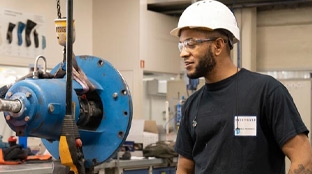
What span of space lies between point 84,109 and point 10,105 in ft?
1.10

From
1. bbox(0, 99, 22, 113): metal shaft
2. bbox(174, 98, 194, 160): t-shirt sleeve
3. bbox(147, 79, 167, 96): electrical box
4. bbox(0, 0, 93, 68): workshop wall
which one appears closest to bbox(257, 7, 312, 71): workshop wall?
bbox(147, 79, 167, 96): electrical box

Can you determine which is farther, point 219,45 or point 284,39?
point 284,39

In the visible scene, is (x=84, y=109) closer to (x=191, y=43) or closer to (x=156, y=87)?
Answer: (x=191, y=43)

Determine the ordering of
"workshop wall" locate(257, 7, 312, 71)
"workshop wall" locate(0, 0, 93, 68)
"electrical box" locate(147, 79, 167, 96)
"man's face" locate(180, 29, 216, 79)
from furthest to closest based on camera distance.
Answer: "electrical box" locate(147, 79, 167, 96) < "workshop wall" locate(257, 7, 312, 71) < "workshop wall" locate(0, 0, 93, 68) < "man's face" locate(180, 29, 216, 79)

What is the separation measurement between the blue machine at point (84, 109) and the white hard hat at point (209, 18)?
380 mm

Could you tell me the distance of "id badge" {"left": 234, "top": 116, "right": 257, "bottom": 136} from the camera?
78.2 inches

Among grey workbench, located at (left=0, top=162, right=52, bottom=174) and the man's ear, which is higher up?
the man's ear

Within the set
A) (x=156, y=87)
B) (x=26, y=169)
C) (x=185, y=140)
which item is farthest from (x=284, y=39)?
(x=185, y=140)

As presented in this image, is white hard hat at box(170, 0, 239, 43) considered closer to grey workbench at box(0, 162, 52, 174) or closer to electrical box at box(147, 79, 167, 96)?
grey workbench at box(0, 162, 52, 174)

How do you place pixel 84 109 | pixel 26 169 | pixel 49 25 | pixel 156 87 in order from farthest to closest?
1. pixel 156 87
2. pixel 49 25
3. pixel 26 169
4. pixel 84 109

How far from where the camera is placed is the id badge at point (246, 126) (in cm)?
199

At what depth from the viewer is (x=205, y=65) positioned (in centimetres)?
208

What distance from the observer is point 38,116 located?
5.30ft

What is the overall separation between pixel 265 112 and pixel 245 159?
0.61 ft
